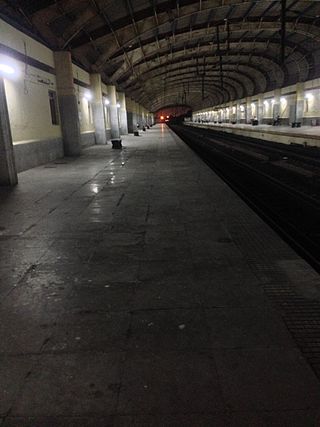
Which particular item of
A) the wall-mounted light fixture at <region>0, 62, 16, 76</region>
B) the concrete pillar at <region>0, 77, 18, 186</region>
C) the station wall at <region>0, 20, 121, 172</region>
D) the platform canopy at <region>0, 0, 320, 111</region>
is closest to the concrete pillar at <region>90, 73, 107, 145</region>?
the platform canopy at <region>0, 0, 320, 111</region>

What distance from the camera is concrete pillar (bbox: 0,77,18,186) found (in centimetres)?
1081

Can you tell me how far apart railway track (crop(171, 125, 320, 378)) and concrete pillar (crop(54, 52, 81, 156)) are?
857 centimetres

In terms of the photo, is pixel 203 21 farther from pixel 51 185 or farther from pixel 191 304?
pixel 191 304

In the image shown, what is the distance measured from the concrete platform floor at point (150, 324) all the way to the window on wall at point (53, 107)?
45.8 ft

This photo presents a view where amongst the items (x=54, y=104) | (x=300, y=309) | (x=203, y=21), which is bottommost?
(x=300, y=309)

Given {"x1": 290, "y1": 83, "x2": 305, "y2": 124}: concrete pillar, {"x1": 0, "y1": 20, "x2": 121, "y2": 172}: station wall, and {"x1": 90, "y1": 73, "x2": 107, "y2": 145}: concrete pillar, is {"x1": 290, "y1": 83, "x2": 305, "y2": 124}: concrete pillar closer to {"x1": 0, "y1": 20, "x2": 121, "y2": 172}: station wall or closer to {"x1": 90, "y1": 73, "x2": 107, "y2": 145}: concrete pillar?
{"x1": 90, "y1": 73, "x2": 107, "y2": 145}: concrete pillar

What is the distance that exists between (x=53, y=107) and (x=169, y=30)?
14.9m

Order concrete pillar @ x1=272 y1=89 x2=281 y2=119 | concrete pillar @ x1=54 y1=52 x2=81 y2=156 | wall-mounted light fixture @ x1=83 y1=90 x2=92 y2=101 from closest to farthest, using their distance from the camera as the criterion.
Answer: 1. concrete pillar @ x1=54 y1=52 x2=81 y2=156
2. wall-mounted light fixture @ x1=83 y1=90 x2=92 y2=101
3. concrete pillar @ x1=272 y1=89 x2=281 y2=119

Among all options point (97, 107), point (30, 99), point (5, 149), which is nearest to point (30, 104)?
point (30, 99)

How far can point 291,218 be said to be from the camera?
30.2 ft

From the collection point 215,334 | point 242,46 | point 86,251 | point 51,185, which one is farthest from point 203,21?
point 215,334

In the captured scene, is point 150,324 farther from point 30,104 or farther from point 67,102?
point 67,102

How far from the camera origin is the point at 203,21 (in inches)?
1142

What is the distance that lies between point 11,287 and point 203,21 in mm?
30023
